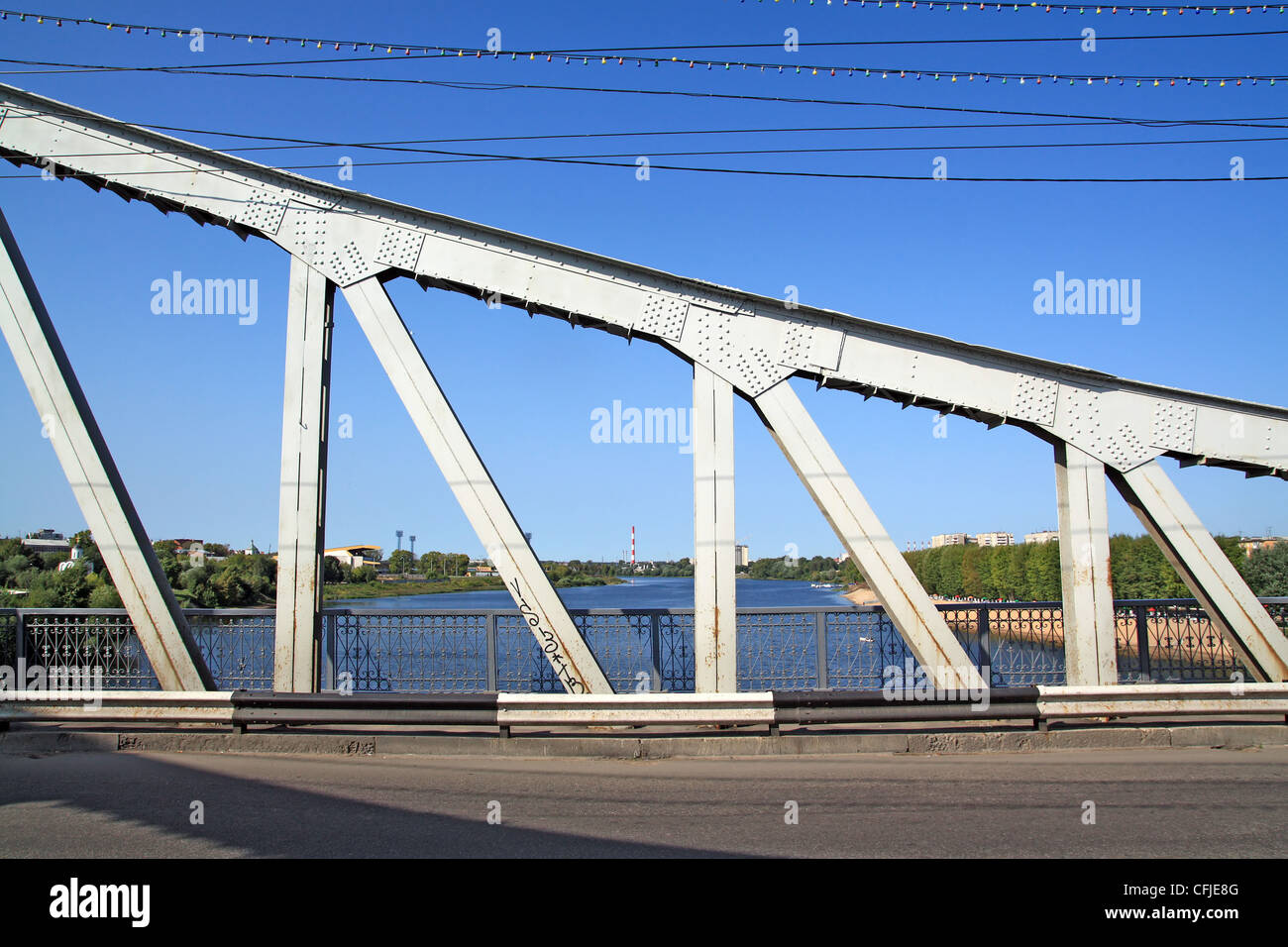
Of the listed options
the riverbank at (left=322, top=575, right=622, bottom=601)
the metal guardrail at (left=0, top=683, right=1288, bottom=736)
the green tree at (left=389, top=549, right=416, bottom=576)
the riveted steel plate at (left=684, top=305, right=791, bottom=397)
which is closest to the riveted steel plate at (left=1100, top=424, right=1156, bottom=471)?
the metal guardrail at (left=0, top=683, right=1288, bottom=736)

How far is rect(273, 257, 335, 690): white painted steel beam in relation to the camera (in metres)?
9.38

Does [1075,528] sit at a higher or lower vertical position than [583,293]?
lower

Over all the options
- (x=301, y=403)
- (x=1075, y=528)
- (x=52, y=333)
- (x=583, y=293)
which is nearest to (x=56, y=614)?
(x=52, y=333)

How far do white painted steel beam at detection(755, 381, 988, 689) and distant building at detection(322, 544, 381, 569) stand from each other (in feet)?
210

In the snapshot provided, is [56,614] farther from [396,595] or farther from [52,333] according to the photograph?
[396,595]

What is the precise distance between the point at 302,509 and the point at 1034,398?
8.40 meters

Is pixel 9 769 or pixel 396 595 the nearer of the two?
pixel 9 769

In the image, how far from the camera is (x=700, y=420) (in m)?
9.29

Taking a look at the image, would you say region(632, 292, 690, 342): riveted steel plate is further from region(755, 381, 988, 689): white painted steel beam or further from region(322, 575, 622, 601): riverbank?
region(322, 575, 622, 601): riverbank

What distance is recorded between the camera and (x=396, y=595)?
211 feet

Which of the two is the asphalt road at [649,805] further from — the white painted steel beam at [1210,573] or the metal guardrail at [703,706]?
the white painted steel beam at [1210,573]
